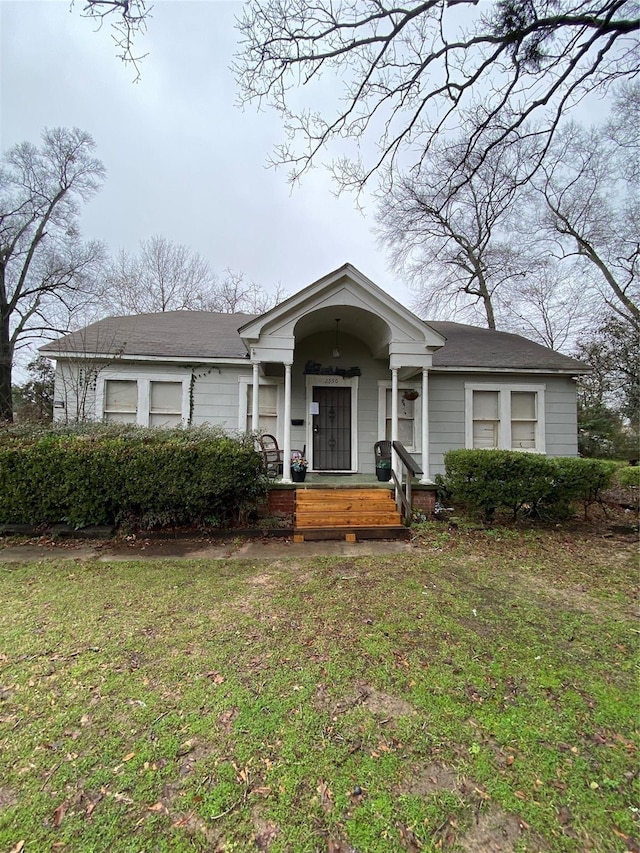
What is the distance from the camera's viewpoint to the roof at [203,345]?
879 centimetres

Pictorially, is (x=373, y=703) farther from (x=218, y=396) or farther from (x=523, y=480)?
(x=218, y=396)

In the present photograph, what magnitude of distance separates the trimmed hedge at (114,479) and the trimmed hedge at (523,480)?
13.0 ft

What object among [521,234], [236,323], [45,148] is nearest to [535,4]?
[236,323]

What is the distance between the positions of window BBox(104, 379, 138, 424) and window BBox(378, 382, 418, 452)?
6096 millimetres

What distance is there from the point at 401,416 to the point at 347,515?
407cm

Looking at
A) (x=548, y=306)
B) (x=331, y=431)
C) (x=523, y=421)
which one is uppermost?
(x=548, y=306)

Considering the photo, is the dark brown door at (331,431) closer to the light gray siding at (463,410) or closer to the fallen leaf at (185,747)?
the light gray siding at (463,410)

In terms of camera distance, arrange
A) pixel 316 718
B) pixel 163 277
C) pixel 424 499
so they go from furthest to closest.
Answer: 1. pixel 163 277
2. pixel 424 499
3. pixel 316 718

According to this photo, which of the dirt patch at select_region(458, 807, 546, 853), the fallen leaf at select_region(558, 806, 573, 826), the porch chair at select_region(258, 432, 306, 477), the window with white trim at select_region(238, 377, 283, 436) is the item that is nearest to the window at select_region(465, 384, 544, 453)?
the porch chair at select_region(258, 432, 306, 477)

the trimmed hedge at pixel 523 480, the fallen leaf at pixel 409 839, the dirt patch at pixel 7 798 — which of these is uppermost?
the trimmed hedge at pixel 523 480

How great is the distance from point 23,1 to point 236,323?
7856 mm

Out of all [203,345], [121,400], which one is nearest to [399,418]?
[203,345]

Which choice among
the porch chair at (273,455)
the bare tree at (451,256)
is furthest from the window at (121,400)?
the bare tree at (451,256)

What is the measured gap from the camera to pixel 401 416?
970 cm
